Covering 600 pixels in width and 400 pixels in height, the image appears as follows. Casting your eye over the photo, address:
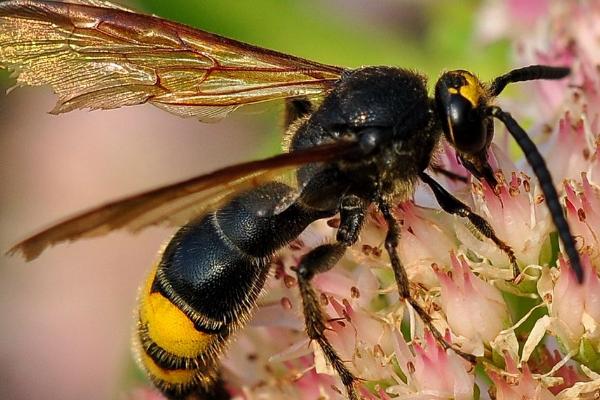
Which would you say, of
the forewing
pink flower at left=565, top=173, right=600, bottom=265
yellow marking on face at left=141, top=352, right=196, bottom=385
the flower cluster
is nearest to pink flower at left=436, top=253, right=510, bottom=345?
the flower cluster

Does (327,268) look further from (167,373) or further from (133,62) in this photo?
(133,62)

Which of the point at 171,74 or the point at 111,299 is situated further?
the point at 111,299

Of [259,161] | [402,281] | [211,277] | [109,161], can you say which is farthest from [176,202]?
[109,161]

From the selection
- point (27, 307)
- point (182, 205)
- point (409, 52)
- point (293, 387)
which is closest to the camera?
point (182, 205)

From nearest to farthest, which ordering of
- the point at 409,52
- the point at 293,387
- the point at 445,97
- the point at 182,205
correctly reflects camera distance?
the point at 182,205 < the point at 445,97 < the point at 293,387 < the point at 409,52

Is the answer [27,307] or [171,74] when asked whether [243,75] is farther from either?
[27,307]

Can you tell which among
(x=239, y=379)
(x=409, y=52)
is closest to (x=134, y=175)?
(x=409, y=52)
